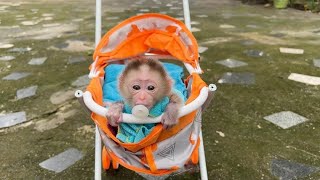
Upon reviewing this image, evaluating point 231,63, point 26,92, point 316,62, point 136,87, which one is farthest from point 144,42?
point 316,62

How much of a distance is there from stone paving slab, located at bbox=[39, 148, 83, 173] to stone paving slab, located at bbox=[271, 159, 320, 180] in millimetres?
1330

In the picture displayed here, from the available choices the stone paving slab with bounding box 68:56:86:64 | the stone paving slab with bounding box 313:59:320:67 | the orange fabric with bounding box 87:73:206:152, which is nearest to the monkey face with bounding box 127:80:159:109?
the orange fabric with bounding box 87:73:206:152

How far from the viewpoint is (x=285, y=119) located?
2.92 m

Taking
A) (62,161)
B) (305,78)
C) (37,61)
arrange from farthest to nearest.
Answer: (37,61)
(305,78)
(62,161)

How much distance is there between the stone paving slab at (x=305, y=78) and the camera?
363 centimetres

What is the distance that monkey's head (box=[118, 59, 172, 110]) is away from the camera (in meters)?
1.62

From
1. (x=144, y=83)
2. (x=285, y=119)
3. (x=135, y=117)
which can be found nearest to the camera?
(x=135, y=117)

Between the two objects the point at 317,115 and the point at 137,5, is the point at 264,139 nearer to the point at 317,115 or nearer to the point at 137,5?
the point at 317,115

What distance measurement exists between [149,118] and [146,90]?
15 cm

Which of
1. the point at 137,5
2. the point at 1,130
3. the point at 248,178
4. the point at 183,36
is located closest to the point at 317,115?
the point at 248,178

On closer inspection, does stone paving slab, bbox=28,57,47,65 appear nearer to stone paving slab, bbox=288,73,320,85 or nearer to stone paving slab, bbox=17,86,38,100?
stone paving slab, bbox=17,86,38,100

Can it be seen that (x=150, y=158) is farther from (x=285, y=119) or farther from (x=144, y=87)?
(x=285, y=119)

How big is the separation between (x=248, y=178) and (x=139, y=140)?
869mm

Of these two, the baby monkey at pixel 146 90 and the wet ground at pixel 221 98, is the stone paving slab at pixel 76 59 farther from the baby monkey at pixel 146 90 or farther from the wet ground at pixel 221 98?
the baby monkey at pixel 146 90
